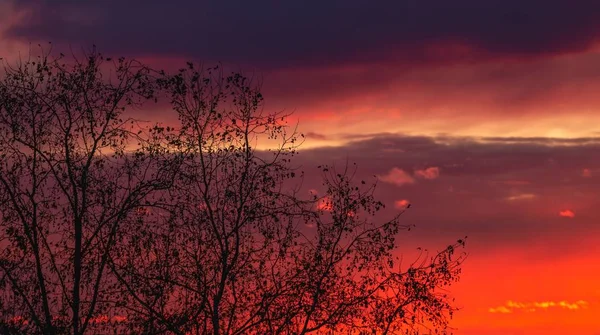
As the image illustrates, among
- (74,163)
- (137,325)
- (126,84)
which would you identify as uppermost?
(126,84)

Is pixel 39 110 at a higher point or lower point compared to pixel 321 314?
higher

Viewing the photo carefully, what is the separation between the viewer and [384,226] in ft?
132

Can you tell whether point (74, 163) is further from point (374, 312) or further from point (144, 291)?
point (374, 312)

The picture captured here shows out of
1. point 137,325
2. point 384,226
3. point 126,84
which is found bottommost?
point 137,325

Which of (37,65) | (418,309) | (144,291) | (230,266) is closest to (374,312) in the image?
(418,309)

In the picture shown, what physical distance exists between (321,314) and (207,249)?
4.30 m

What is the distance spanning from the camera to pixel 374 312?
39.5 m

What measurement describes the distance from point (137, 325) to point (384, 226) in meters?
8.72

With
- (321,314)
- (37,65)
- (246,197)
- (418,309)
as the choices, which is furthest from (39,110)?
(418,309)

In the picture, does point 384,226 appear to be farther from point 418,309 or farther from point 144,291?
point 144,291

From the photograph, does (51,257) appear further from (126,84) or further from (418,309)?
(418,309)

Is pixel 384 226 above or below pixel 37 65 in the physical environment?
below

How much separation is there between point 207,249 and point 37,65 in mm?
8172

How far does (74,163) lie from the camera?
3953 cm
